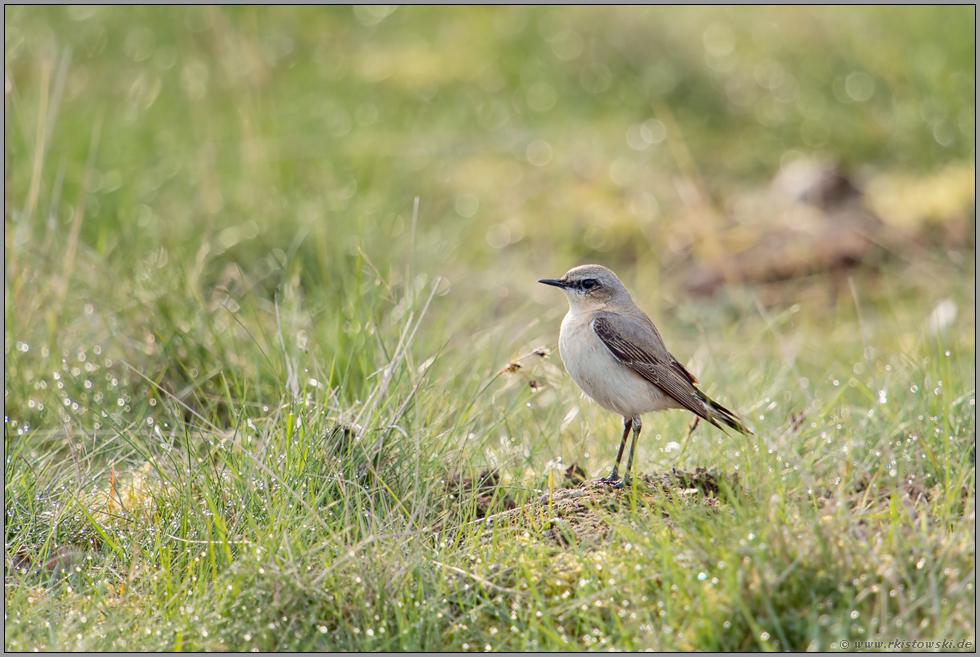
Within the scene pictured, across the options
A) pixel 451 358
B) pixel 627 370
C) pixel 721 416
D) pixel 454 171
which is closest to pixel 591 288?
pixel 627 370

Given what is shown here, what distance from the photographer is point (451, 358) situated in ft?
19.1

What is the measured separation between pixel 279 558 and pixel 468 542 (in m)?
0.80

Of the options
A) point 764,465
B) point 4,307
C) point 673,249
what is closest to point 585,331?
point 764,465

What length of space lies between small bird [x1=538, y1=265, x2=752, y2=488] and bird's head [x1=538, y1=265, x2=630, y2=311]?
93 mm

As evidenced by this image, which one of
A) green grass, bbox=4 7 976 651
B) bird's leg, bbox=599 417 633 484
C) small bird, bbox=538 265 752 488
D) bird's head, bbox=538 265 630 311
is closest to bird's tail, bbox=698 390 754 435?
small bird, bbox=538 265 752 488

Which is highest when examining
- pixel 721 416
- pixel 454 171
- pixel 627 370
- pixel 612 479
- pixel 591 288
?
pixel 454 171

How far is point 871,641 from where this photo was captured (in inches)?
113

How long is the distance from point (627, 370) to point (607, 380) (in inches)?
5.9

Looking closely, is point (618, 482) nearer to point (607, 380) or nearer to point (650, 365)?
point (607, 380)

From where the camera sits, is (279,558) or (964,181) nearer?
(279,558)

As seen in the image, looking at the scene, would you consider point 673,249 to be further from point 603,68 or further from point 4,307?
point 4,307

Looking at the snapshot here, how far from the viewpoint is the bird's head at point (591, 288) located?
16.4ft

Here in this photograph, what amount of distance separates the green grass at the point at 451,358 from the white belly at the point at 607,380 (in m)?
Answer: 0.27

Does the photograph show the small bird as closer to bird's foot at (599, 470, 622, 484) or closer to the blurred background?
bird's foot at (599, 470, 622, 484)
